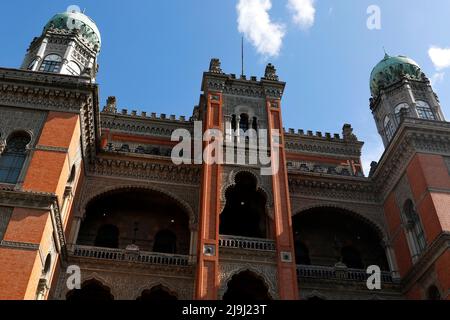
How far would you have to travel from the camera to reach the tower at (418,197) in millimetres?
19828

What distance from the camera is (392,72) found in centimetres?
2972

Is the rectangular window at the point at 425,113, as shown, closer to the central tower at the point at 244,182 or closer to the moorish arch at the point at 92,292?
the central tower at the point at 244,182

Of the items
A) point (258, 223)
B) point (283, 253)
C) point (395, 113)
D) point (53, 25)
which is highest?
point (53, 25)

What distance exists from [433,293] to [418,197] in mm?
3857

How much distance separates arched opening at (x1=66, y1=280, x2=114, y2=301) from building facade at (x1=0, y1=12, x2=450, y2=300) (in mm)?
84

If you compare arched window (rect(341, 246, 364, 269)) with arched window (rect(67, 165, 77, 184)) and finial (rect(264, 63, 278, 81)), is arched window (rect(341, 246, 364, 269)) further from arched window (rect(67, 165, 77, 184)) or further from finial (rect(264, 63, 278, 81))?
arched window (rect(67, 165, 77, 184))

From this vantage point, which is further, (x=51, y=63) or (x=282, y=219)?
(x=51, y=63)

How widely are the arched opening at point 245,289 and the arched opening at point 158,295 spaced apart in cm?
222

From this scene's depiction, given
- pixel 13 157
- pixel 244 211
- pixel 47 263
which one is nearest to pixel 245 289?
pixel 244 211

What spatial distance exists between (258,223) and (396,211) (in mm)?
6239

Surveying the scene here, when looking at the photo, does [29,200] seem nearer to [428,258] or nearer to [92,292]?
[92,292]
